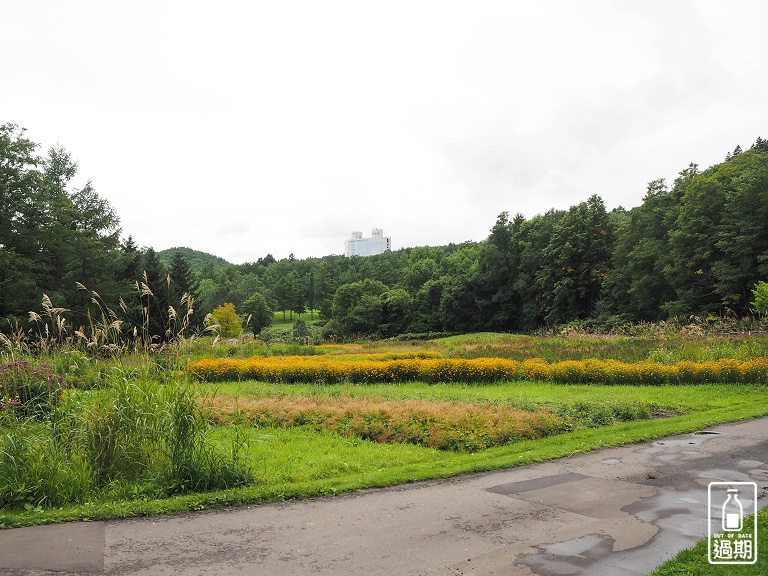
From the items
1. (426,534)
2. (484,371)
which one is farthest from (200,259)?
(426,534)

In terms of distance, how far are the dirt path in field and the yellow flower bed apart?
962 centimetres

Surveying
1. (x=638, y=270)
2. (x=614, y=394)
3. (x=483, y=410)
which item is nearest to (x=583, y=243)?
(x=638, y=270)

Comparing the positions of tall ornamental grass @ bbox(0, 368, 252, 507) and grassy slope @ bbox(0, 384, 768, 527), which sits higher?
tall ornamental grass @ bbox(0, 368, 252, 507)

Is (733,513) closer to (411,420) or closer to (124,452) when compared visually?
(411,420)

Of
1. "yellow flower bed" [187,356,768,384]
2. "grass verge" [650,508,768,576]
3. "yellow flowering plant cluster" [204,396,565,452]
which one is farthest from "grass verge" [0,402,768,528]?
"yellow flower bed" [187,356,768,384]

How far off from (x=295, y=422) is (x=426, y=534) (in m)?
6.74

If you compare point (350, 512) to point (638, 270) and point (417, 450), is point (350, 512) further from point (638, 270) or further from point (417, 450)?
point (638, 270)

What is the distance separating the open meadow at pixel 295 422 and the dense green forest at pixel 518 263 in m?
6.10

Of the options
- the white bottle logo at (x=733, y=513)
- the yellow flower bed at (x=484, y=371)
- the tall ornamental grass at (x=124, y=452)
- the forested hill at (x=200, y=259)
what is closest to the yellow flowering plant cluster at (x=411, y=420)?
the tall ornamental grass at (x=124, y=452)

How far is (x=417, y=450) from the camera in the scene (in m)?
9.38

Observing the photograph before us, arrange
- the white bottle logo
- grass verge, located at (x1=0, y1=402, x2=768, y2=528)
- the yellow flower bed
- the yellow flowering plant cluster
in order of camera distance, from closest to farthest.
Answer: the white bottle logo < grass verge, located at (x1=0, y1=402, x2=768, y2=528) < the yellow flowering plant cluster < the yellow flower bed

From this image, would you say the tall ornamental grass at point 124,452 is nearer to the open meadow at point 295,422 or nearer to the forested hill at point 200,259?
the open meadow at point 295,422

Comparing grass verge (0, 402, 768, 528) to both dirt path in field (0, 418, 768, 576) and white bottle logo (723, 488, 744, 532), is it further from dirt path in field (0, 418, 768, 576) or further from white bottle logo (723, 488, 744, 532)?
white bottle logo (723, 488, 744, 532)

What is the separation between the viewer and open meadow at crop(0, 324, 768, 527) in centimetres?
676
